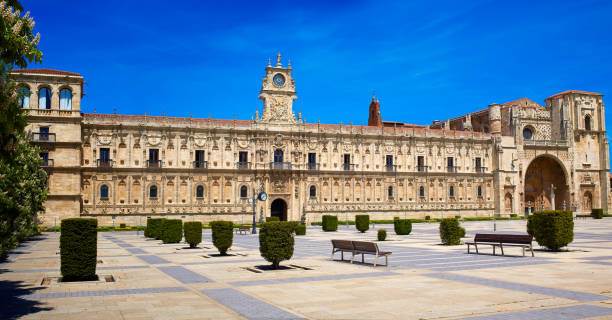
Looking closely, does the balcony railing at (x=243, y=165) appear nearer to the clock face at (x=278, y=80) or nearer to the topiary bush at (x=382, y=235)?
the clock face at (x=278, y=80)

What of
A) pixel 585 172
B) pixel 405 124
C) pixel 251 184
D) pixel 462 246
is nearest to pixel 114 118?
pixel 251 184

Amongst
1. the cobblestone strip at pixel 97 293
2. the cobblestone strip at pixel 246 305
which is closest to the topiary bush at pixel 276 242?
the cobblestone strip at pixel 246 305

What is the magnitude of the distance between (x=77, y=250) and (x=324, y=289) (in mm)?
6584

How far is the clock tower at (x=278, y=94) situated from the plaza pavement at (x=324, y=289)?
37.3m

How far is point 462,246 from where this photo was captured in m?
24.2

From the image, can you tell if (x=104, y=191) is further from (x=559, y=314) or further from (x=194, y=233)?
(x=559, y=314)

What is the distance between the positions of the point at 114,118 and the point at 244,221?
15917 mm

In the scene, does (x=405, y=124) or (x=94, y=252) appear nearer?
(x=94, y=252)

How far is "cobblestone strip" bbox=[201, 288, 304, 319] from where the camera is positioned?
377 inches

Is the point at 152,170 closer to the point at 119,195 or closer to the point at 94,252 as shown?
the point at 119,195

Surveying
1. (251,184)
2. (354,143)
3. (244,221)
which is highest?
(354,143)

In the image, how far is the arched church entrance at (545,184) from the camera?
6912 centimetres

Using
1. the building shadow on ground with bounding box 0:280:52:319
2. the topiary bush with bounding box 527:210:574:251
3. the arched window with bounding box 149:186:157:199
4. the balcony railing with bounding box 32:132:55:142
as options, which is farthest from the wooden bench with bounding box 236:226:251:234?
the building shadow on ground with bounding box 0:280:52:319

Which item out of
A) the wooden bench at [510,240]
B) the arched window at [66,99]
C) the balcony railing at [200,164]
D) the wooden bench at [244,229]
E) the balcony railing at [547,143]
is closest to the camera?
the wooden bench at [510,240]
